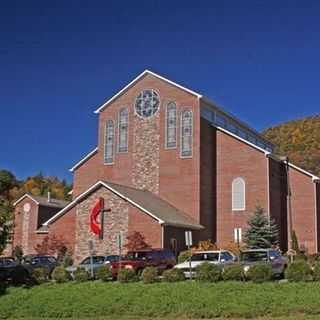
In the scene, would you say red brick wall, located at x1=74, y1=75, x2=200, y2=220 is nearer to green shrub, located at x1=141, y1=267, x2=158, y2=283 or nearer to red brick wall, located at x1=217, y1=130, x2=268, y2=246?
red brick wall, located at x1=217, y1=130, x2=268, y2=246

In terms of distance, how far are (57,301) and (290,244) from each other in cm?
3080

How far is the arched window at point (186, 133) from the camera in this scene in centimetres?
5369

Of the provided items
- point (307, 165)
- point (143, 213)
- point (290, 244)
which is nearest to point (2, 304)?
point (143, 213)

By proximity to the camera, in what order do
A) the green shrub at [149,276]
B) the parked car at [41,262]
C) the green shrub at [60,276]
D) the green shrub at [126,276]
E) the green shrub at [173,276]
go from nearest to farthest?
the green shrub at [173,276]
the green shrub at [149,276]
the green shrub at [126,276]
the green shrub at [60,276]
the parked car at [41,262]

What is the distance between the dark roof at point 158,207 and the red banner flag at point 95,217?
1.75 meters

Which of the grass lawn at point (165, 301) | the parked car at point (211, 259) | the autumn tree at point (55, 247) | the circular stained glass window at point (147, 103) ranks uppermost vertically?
the circular stained glass window at point (147, 103)

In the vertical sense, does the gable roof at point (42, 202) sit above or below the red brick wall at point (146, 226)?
above

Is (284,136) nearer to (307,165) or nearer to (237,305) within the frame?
(307,165)

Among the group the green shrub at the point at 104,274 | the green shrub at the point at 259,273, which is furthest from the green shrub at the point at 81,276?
the green shrub at the point at 259,273

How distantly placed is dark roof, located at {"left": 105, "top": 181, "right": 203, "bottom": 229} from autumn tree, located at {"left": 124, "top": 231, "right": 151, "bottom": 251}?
205 centimetres

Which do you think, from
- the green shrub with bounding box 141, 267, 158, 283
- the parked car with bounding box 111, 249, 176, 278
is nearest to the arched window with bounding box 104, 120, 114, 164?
the parked car with bounding box 111, 249, 176, 278

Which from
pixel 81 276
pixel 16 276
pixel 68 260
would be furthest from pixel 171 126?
pixel 81 276

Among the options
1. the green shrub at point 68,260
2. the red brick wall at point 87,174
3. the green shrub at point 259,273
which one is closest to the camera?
the green shrub at point 259,273

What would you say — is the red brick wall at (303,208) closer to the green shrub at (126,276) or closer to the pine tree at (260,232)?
the pine tree at (260,232)
